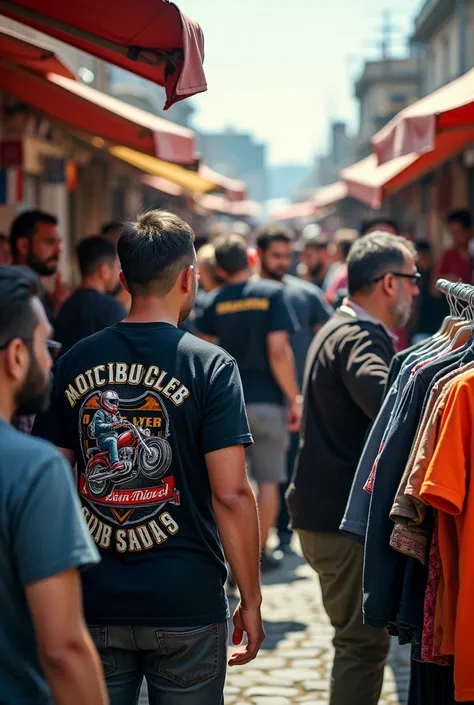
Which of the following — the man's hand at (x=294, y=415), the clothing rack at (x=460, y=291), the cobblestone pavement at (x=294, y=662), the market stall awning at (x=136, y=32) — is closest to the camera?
the clothing rack at (x=460, y=291)

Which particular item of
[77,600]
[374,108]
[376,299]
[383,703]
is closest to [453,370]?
[376,299]

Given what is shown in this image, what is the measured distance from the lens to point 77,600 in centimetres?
219

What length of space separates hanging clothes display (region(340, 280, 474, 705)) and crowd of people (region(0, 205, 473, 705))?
45 cm

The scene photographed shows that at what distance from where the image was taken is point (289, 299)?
834cm

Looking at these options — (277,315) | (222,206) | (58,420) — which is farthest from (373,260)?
→ (222,206)

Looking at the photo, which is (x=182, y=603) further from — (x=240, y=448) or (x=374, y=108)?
(x=374, y=108)

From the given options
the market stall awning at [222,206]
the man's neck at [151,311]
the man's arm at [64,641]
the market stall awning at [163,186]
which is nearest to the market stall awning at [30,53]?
the man's neck at [151,311]

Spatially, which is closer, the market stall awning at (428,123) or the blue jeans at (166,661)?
the blue jeans at (166,661)

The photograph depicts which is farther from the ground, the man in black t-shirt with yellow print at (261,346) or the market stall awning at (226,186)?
the market stall awning at (226,186)

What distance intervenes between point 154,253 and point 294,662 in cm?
311

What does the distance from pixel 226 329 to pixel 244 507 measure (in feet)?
14.0

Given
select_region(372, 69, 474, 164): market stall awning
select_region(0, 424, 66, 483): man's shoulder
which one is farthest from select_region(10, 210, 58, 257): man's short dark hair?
select_region(0, 424, 66, 483): man's shoulder

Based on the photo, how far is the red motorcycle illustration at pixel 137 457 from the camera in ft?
10.0

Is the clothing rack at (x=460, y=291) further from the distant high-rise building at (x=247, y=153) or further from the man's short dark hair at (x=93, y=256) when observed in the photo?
the distant high-rise building at (x=247, y=153)
